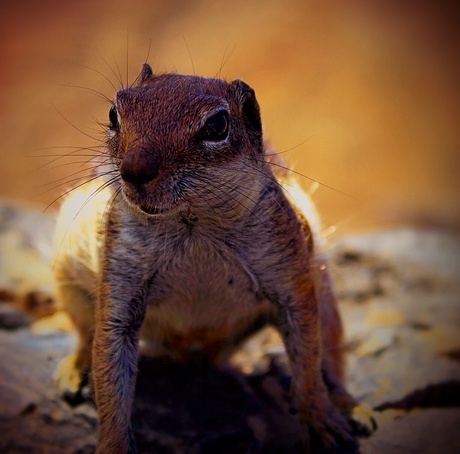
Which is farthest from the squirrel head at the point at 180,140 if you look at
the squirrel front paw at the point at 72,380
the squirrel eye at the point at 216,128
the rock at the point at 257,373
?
the squirrel front paw at the point at 72,380

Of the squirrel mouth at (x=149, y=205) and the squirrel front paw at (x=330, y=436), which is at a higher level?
the squirrel mouth at (x=149, y=205)

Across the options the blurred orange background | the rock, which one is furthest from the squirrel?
the blurred orange background

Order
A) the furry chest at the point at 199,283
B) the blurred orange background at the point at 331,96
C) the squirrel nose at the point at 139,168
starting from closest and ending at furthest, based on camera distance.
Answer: the squirrel nose at the point at 139,168
the furry chest at the point at 199,283
the blurred orange background at the point at 331,96

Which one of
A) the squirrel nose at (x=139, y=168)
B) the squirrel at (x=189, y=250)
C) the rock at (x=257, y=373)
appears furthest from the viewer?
the rock at (x=257, y=373)

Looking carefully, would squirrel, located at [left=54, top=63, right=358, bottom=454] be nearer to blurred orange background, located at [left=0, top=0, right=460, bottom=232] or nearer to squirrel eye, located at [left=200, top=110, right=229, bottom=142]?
squirrel eye, located at [left=200, top=110, right=229, bottom=142]

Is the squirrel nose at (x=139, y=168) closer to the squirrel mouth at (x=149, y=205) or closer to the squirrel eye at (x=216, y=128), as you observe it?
the squirrel mouth at (x=149, y=205)

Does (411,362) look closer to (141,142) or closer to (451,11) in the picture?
(141,142)

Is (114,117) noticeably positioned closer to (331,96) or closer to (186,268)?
(186,268)

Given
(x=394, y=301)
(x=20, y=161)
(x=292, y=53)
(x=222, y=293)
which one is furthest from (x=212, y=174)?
(x=20, y=161)

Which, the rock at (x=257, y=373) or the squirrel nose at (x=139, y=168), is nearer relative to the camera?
the squirrel nose at (x=139, y=168)
